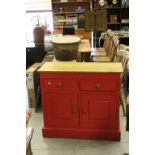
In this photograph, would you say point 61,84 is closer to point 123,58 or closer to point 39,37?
point 123,58

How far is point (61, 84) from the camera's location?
2369 mm

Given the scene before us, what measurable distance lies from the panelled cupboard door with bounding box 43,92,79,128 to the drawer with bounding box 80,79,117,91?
0.16 m

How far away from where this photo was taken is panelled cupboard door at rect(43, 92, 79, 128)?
7.91 ft

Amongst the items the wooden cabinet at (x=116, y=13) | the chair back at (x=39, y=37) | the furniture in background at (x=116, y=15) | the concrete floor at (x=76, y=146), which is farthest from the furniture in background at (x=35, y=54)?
the wooden cabinet at (x=116, y=13)

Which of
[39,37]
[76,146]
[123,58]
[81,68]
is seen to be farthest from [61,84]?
[39,37]

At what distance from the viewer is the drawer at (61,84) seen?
2354mm

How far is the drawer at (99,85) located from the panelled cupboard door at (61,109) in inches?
6.5

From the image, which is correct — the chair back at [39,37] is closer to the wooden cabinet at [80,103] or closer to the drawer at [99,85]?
the wooden cabinet at [80,103]
